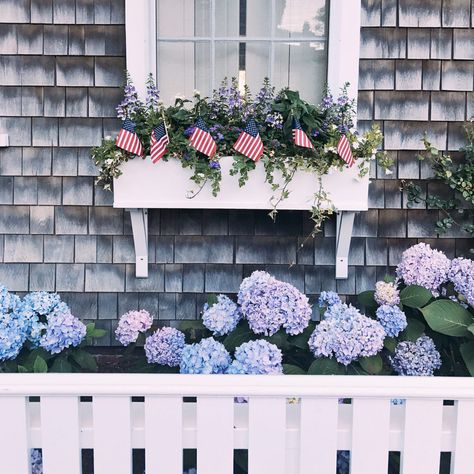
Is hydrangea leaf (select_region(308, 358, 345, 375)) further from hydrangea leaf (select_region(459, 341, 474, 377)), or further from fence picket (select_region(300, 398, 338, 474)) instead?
fence picket (select_region(300, 398, 338, 474))

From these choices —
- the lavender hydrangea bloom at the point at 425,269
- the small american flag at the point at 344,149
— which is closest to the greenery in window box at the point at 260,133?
the small american flag at the point at 344,149

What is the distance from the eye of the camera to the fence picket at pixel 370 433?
Answer: 57.0 inches

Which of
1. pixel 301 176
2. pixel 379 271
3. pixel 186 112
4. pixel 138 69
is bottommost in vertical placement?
pixel 379 271

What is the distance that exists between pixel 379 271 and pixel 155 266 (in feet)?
3.55

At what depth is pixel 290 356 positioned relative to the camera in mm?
2242

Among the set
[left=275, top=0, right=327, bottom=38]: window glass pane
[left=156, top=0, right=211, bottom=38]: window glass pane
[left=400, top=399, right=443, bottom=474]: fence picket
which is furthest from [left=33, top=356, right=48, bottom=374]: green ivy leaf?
[left=275, top=0, right=327, bottom=38]: window glass pane

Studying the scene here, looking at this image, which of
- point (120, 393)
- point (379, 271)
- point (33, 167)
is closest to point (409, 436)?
point (120, 393)

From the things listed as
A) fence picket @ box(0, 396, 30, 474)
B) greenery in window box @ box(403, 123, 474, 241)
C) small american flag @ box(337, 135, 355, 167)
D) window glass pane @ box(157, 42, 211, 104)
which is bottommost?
fence picket @ box(0, 396, 30, 474)

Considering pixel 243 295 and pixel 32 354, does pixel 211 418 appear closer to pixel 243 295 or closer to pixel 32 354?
pixel 243 295

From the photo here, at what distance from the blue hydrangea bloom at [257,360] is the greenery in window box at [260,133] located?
800mm

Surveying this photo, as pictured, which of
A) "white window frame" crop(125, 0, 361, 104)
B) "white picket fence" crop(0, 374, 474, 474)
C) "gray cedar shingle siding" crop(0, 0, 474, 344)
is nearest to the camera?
"white picket fence" crop(0, 374, 474, 474)

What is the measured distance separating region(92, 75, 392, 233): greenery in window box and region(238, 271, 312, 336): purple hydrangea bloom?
0.57 metres

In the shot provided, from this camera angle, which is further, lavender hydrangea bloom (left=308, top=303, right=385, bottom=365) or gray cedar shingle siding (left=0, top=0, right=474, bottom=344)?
gray cedar shingle siding (left=0, top=0, right=474, bottom=344)

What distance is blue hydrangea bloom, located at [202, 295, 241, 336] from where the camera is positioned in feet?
7.07
